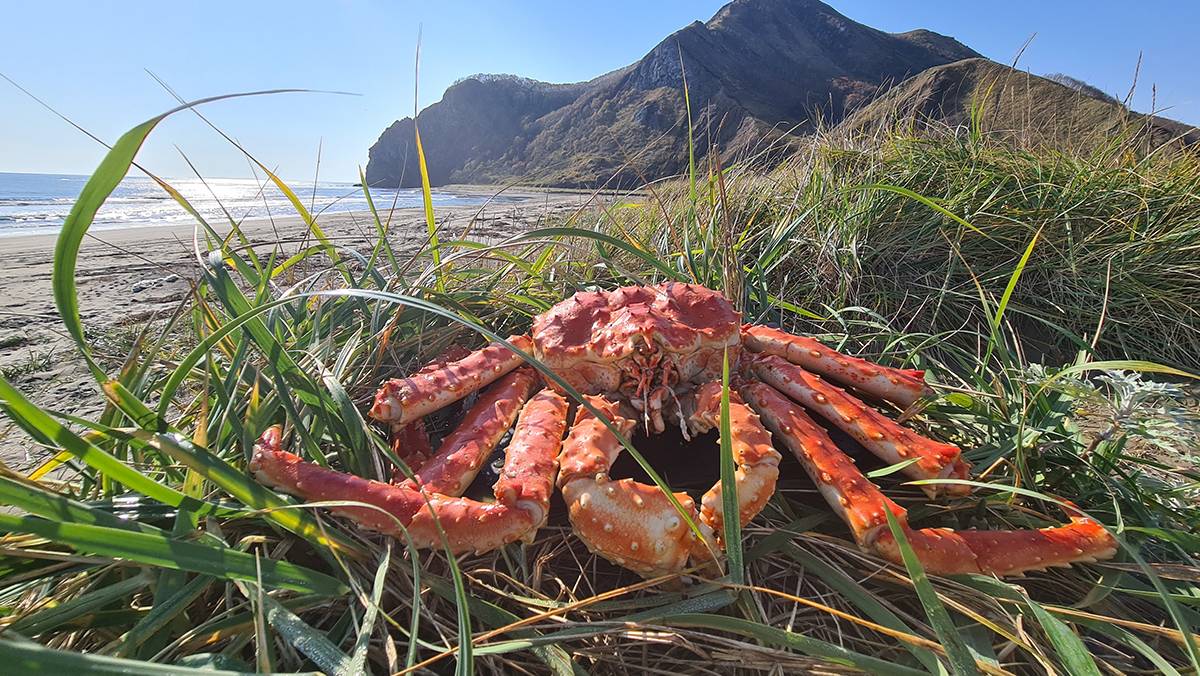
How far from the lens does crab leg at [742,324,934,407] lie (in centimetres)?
156

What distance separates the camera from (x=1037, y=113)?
5.59 metres

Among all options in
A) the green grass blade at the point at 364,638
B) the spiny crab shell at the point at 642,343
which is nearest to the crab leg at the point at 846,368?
the spiny crab shell at the point at 642,343

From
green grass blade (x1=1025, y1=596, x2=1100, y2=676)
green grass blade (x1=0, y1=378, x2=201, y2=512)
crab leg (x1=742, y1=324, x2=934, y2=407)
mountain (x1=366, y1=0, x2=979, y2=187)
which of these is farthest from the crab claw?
mountain (x1=366, y1=0, x2=979, y2=187)

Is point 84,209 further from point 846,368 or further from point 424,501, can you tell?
point 846,368

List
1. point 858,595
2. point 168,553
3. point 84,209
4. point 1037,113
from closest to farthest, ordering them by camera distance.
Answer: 1. point 168,553
2. point 84,209
3. point 858,595
4. point 1037,113

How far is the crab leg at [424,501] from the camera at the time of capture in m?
1.08

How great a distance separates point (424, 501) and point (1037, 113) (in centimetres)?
750

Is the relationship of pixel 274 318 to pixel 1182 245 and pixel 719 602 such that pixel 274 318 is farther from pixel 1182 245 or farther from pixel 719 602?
pixel 1182 245

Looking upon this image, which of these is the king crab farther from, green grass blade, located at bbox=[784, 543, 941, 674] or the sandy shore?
the sandy shore

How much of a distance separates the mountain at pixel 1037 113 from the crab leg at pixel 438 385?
3985 millimetres

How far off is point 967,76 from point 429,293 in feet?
31.6

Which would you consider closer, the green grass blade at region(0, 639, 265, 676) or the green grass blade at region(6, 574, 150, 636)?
the green grass blade at region(0, 639, 265, 676)

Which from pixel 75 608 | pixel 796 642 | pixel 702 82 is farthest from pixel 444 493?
pixel 702 82

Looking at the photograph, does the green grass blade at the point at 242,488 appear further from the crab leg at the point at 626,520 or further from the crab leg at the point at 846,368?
the crab leg at the point at 846,368
